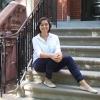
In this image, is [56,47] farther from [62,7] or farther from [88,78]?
[62,7]

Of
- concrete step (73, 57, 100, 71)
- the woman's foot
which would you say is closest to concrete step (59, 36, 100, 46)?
concrete step (73, 57, 100, 71)

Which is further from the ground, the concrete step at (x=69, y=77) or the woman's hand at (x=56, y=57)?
the woman's hand at (x=56, y=57)

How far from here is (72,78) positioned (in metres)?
5.75

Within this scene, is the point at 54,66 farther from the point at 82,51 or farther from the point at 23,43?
the point at 23,43

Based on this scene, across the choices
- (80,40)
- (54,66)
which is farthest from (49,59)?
(80,40)

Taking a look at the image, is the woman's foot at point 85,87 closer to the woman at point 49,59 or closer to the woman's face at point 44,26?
the woman at point 49,59

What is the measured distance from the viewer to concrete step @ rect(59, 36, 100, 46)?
22.0ft

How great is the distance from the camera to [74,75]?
549cm

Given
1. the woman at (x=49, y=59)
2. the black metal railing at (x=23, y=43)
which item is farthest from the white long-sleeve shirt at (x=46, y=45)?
the black metal railing at (x=23, y=43)

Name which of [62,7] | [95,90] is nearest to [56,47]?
[95,90]

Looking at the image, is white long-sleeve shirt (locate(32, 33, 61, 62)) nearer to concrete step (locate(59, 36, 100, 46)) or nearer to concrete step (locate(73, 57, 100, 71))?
concrete step (locate(73, 57, 100, 71))

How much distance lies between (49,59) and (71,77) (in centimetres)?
51

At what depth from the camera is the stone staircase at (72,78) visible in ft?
18.0

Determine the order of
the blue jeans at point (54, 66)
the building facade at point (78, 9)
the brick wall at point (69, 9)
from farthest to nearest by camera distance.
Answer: the brick wall at point (69, 9) < the building facade at point (78, 9) < the blue jeans at point (54, 66)
